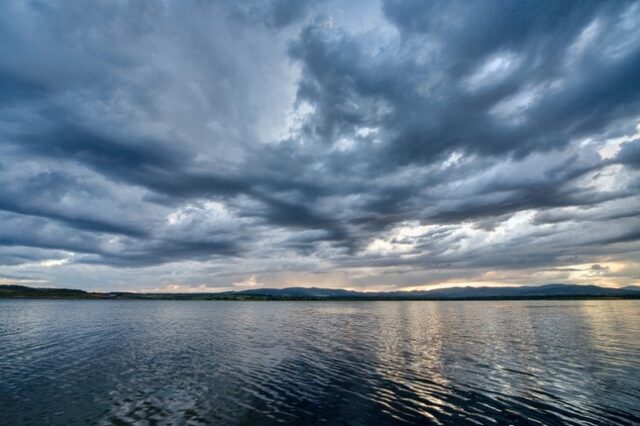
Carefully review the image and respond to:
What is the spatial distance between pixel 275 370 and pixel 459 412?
22385 millimetres

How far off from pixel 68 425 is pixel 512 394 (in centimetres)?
3676

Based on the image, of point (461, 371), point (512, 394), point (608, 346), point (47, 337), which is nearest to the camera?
point (512, 394)

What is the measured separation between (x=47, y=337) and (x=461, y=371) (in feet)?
258

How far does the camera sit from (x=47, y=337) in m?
67.7

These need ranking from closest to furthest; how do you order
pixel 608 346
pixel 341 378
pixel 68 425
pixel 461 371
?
pixel 68 425 → pixel 341 378 → pixel 461 371 → pixel 608 346

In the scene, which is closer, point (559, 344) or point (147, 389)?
point (147, 389)

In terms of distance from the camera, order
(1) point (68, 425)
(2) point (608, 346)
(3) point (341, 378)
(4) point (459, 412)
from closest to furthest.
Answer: (1) point (68, 425), (4) point (459, 412), (3) point (341, 378), (2) point (608, 346)

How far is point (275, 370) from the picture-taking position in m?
40.8

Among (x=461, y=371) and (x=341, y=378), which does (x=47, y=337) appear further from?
(x=461, y=371)

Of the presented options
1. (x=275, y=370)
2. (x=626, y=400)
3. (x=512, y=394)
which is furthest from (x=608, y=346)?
(x=275, y=370)

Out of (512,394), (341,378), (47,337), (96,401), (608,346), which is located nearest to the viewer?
(96,401)

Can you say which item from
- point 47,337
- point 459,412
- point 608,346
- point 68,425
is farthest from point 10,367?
point 608,346

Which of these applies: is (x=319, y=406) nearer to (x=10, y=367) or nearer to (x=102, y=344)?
(x=10, y=367)

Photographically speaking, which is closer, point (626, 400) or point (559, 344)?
point (626, 400)
